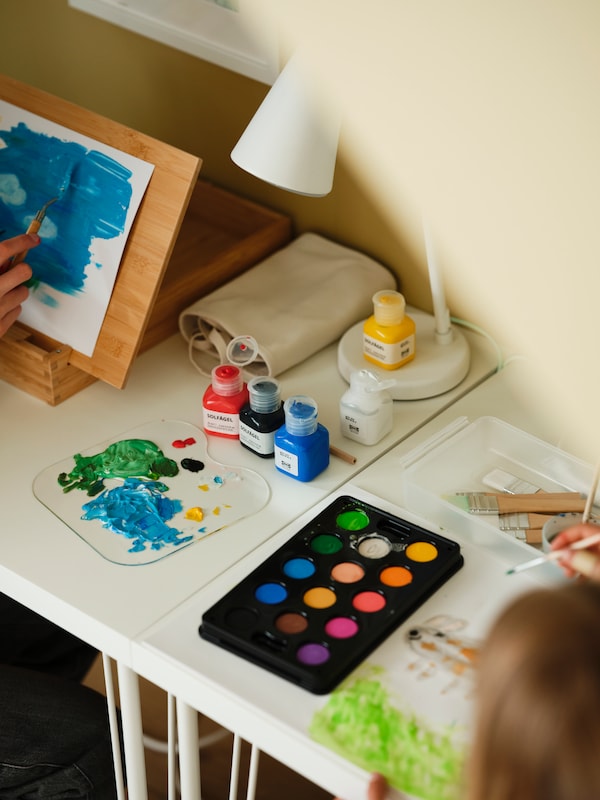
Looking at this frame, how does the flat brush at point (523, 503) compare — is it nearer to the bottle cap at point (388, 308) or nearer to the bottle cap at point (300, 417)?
the bottle cap at point (300, 417)

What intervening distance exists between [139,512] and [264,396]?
0.68 ft

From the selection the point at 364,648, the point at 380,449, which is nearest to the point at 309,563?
the point at 364,648

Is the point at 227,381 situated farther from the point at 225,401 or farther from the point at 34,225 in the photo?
the point at 34,225

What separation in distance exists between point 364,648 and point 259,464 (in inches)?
13.7

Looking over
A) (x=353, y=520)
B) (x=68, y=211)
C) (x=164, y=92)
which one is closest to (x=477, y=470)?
(x=353, y=520)

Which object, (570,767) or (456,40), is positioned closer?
(456,40)

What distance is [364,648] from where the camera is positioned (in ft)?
2.85

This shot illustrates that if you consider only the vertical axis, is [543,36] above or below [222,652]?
above

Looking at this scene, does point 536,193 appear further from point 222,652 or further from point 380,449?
point 380,449

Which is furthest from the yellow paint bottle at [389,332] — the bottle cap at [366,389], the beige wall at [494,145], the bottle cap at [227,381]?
the beige wall at [494,145]

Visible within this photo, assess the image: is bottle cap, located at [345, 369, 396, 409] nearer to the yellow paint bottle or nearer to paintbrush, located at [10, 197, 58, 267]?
the yellow paint bottle

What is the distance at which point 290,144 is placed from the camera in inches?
41.0

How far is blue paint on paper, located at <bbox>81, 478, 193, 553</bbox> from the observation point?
1.04 m

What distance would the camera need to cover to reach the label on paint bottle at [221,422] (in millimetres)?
1171
